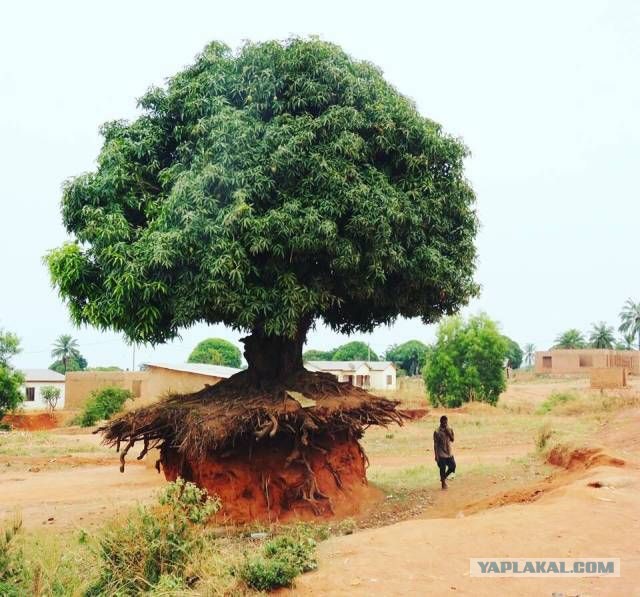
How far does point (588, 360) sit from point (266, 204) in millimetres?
63969

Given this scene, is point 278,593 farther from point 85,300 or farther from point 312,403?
point 85,300

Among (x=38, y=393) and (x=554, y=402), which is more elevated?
(x=554, y=402)

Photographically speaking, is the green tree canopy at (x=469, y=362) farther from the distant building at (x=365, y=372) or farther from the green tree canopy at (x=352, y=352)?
the green tree canopy at (x=352, y=352)

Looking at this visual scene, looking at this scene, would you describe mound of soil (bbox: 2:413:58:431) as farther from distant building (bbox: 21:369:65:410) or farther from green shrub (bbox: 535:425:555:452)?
green shrub (bbox: 535:425:555:452)

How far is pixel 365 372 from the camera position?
65500 millimetres

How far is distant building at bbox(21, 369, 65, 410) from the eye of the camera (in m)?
56.4

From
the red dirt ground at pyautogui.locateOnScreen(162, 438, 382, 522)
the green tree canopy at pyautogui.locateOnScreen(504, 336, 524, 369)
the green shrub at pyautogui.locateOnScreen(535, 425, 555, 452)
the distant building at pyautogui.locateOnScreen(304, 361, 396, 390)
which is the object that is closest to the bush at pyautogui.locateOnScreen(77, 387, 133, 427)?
the distant building at pyautogui.locateOnScreen(304, 361, 396, 390)

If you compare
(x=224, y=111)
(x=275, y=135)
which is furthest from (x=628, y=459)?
(x=224, y=111)

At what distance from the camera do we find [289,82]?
12.9 m

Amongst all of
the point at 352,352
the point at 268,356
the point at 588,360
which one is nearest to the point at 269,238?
the point at 268,356

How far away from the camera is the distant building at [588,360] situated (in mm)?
67375

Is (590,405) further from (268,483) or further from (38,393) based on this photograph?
(38,393)

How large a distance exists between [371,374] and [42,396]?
28414 millimetres

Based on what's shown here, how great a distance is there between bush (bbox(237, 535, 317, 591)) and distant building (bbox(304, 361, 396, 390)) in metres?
53.9
